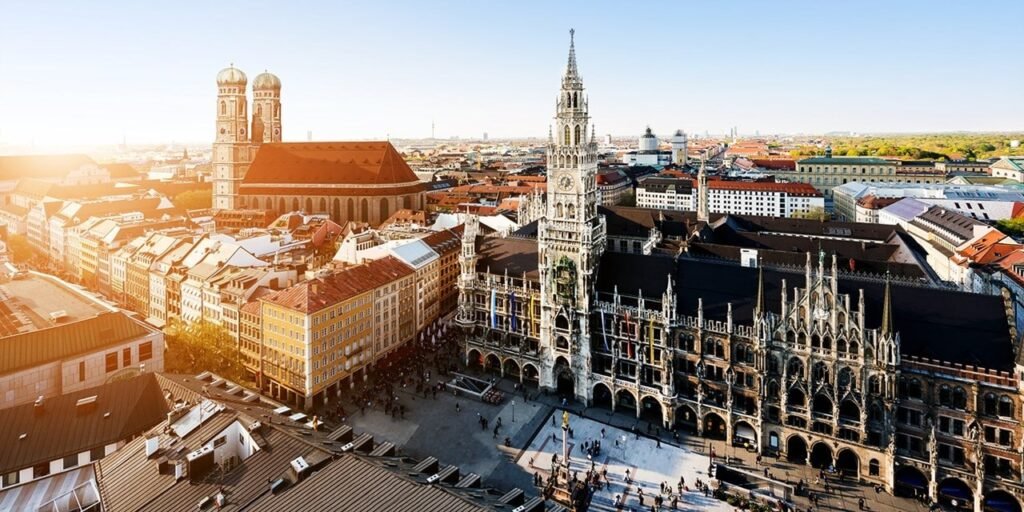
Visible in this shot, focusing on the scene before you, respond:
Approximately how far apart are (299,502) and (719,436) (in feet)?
162

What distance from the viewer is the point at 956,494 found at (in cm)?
5859

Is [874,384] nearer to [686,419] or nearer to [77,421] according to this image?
[686,419]

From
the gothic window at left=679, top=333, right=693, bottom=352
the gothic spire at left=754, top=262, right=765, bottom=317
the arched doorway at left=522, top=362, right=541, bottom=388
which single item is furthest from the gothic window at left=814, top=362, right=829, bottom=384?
the arched doorway at left=522, top=362, right=541, bottom=388

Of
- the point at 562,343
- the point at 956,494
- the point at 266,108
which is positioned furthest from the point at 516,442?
the point at 266,108

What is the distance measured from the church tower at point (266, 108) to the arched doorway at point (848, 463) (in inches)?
6738

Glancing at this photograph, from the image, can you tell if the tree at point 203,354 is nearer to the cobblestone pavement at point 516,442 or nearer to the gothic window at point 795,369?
the cobblestone pavement at point 516,442

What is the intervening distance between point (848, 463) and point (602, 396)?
2671 cm

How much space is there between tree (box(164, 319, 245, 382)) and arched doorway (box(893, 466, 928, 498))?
70250mm

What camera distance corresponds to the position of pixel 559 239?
8038 centimetres

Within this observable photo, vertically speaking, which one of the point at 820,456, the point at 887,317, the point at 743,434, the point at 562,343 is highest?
the point at 887,317

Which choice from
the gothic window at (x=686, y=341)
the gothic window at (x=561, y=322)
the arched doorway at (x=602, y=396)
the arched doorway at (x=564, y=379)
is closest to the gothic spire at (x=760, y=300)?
the gothic window at (x=686, y=341)

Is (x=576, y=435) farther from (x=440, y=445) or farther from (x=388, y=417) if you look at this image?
(x=388, y=417)

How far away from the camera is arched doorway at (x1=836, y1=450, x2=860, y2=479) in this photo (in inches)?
2505

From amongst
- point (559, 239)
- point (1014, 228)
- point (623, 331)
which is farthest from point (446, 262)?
point (1014, 228)
